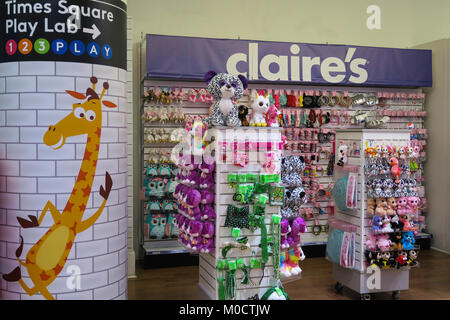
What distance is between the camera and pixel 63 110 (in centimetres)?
324

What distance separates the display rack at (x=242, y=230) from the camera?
382cm

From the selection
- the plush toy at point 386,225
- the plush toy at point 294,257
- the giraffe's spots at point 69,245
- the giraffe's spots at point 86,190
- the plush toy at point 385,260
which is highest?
the giraffe's spots at point 86,190

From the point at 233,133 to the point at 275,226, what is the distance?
0.83 m

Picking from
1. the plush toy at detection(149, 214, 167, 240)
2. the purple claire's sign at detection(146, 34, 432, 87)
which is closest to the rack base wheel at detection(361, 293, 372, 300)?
the plush toy at detection(149, 214, 167, 240)

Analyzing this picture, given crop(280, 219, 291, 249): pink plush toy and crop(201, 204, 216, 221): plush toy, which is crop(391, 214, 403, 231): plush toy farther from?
crop(201, 204, 216, 221): plush toy

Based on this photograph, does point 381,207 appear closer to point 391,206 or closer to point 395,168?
point 391,206

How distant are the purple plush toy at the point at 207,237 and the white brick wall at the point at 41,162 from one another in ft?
2.63

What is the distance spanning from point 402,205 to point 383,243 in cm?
42

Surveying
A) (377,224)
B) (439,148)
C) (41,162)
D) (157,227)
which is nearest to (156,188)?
(157,227)

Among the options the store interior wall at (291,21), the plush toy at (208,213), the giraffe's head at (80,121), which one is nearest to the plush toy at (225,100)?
the plush toy at (208,213)

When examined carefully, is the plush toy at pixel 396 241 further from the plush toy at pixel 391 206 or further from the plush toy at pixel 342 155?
the plush toy at pixel 342 155

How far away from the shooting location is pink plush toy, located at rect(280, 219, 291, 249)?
4.00m

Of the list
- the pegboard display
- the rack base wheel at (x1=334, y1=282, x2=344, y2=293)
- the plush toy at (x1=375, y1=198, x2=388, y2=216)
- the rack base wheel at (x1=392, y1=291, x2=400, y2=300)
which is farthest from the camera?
the pegboard display
